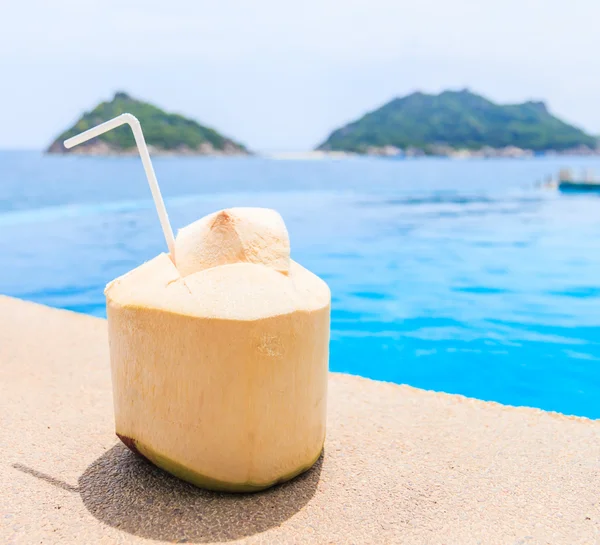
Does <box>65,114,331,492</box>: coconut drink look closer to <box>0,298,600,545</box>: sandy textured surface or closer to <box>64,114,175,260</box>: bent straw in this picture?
<box>64,114,175,260</box>: bent straw

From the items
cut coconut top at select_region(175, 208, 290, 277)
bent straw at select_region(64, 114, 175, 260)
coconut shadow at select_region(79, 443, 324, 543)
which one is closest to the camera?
coconut shadow at select_region(79, 443, 324, 543)

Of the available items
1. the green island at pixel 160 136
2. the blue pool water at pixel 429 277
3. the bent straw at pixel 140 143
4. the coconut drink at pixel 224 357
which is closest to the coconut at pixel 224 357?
the coconut drink at pixel 224 357

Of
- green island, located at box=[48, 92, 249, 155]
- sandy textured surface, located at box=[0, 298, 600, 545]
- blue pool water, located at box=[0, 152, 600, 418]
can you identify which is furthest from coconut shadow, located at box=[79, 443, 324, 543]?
green island, located at box=[48, 92, 249, 155]

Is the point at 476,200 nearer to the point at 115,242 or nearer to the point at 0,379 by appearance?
the point at 115,242

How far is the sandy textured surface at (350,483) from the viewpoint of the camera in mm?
2641

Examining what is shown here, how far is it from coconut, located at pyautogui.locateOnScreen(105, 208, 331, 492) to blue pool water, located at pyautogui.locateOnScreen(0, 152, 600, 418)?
3.87 m

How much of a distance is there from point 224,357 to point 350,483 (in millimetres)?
1030

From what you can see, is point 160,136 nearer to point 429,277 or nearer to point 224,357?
point 429,277

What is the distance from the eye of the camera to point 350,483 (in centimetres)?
306

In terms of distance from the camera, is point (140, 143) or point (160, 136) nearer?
point (140, 143)

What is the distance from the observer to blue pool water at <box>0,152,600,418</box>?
689 centimetres

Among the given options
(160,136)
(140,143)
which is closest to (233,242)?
(140,143)

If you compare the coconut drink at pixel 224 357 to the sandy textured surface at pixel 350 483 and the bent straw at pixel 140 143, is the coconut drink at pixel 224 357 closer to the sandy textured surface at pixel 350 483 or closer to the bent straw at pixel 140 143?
the bent straw at pixel 140 143

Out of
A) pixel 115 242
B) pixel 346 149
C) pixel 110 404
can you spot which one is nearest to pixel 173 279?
pixel 110 404
